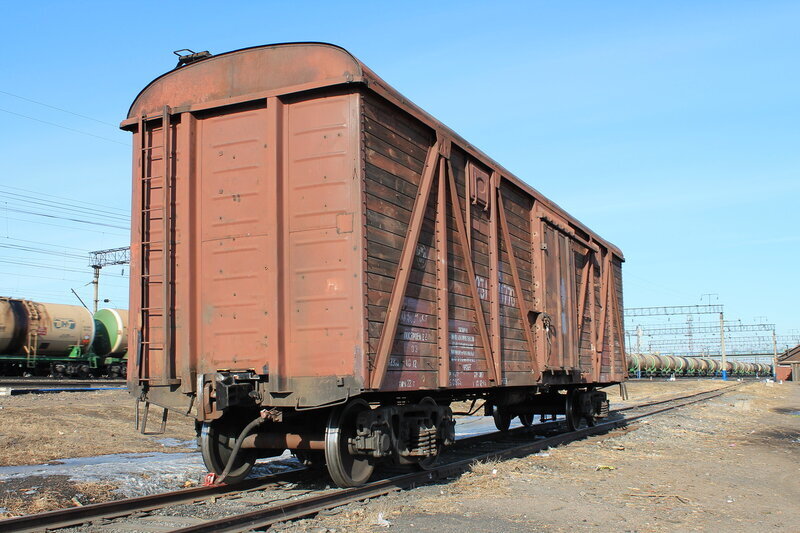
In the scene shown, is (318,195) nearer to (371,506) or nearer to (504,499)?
(371,506)

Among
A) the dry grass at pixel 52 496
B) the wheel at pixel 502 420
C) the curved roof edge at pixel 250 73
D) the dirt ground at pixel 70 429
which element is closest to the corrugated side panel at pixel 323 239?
the curved roof edge at pixel 250 73

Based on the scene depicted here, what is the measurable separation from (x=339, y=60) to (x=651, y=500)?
5.67 meters

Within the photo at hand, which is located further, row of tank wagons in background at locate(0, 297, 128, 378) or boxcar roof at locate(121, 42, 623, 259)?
row of tank wagons in background at locate(0, 297, 128, 378)

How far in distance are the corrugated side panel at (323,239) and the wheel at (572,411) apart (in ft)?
27.6

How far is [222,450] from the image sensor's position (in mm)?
7777

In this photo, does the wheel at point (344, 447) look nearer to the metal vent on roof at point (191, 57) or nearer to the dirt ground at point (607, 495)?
the dirt ground at point (607, 495)

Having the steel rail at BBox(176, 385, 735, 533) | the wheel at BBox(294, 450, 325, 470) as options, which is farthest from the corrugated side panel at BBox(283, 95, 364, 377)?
the wheel at BBox(294, 450, 325, 470)

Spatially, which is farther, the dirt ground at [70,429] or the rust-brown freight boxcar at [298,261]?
the dirt ground at [70,429]

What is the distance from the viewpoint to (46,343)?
1099 inches

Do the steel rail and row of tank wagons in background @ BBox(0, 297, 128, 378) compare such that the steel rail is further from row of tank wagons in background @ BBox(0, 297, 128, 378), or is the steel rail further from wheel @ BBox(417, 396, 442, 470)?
row of tank wagons in background @ BBox(0, 297, 128, 378)

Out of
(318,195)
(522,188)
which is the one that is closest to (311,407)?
(318,195)

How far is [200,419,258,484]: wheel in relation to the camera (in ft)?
24.8

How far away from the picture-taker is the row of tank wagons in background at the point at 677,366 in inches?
2511

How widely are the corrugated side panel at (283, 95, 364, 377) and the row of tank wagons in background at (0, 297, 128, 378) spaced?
23180 mm
